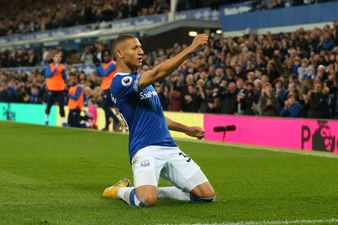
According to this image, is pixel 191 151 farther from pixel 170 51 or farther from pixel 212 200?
pixel 170 51

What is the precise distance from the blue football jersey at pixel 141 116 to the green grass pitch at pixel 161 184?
2.14 ft

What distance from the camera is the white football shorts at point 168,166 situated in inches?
329

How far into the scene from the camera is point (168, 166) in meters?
8.60

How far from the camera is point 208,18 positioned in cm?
3353

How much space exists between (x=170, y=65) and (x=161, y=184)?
3.28 metres

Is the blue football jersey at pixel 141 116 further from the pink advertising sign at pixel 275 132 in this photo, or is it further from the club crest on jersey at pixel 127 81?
the pink advertising sign at pixel 275 132

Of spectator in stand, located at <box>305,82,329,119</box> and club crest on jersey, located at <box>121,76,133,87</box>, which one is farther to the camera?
spectator in stand, located at <box>305,82,329,119</box>

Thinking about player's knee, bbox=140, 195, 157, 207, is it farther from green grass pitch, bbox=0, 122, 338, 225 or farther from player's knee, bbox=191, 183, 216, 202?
player's knee, bbox=191, 183, 216, 202

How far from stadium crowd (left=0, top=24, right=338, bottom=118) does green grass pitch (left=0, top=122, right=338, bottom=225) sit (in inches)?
119

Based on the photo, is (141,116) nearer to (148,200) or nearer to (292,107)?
(148,200)

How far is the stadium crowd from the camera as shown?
64.1 ft

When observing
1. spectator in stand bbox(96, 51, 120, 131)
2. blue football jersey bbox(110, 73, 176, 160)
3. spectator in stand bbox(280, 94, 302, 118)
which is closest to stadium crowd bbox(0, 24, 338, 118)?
spectator in stand bbox(280, 94, 302, 118)

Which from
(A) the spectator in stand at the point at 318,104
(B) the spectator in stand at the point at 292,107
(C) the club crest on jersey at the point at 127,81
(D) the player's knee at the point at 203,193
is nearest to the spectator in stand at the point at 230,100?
(B) the spectator in stand at the point at 292,107

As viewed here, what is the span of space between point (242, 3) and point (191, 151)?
1560cm
